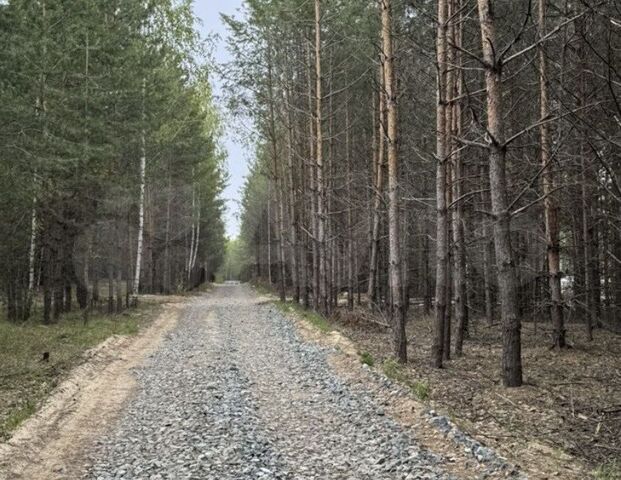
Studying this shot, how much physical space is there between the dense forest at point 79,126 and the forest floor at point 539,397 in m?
9.42

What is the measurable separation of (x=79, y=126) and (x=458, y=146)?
11.1 m

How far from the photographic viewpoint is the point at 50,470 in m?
5.85

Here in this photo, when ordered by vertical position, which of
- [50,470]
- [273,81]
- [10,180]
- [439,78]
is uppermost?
[273,81]

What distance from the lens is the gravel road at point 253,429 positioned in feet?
18.9

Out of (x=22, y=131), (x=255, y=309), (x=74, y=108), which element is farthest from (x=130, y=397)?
(x=255, y=309)

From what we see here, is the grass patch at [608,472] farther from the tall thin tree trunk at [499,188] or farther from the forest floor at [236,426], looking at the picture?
the tall thin tree trunk at [499,188]

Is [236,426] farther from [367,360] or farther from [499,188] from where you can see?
[499,188]

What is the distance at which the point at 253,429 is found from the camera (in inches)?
282

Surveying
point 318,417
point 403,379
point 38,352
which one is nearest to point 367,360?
point 403,379

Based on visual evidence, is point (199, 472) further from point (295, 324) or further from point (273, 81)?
point (273, 81)

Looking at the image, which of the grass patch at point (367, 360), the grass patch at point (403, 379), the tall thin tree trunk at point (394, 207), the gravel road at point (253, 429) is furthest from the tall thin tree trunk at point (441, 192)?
the gravel road at point (253, 429)

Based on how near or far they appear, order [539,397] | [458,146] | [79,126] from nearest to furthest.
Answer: [539,397], [458,146], [79,126]

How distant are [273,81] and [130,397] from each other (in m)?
16.8

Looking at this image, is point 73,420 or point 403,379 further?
point 403,379
